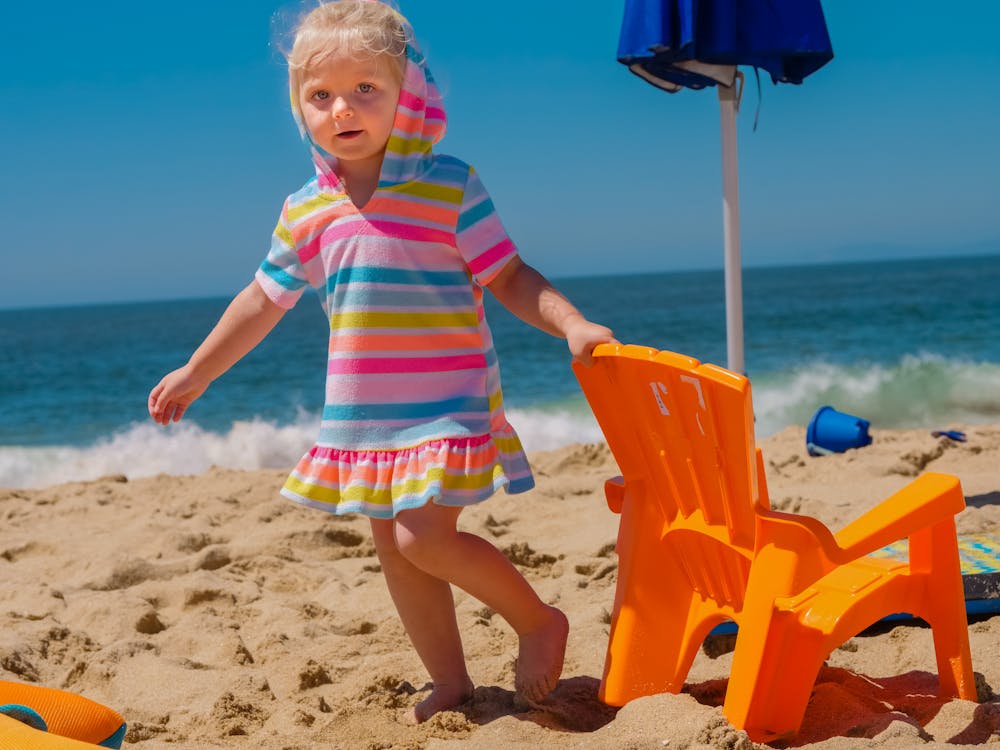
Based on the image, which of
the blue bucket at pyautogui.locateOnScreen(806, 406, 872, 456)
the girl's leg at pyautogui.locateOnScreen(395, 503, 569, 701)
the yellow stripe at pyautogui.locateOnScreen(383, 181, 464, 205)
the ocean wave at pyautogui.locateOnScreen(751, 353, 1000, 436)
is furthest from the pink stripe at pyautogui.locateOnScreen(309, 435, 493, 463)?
the ocean wave at pyautogui.locateOnScreen(751, 353, 1000, 436)

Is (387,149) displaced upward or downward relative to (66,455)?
upward

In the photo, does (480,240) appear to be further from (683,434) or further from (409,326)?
(683,434)

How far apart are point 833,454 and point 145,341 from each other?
2492cm

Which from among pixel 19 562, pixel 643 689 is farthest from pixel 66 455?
pixel 643 689

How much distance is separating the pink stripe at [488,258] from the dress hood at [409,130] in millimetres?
206

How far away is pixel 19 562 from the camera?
11.6ft

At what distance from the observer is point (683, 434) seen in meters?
1.83

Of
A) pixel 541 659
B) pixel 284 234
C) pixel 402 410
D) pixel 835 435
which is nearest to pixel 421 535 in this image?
pixel 402 410

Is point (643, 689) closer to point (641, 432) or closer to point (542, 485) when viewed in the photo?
point (641, 432)

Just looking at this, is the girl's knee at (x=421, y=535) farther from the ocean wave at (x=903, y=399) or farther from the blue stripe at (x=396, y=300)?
the ocean wave at (x=903, y=399)

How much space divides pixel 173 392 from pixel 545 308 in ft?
2.66

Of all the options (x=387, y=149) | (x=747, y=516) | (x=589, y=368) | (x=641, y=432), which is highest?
(x=387, y=149)

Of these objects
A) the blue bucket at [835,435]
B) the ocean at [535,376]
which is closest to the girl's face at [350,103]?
the blue bucket at [835,435]

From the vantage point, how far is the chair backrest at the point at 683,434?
1.69 metres
